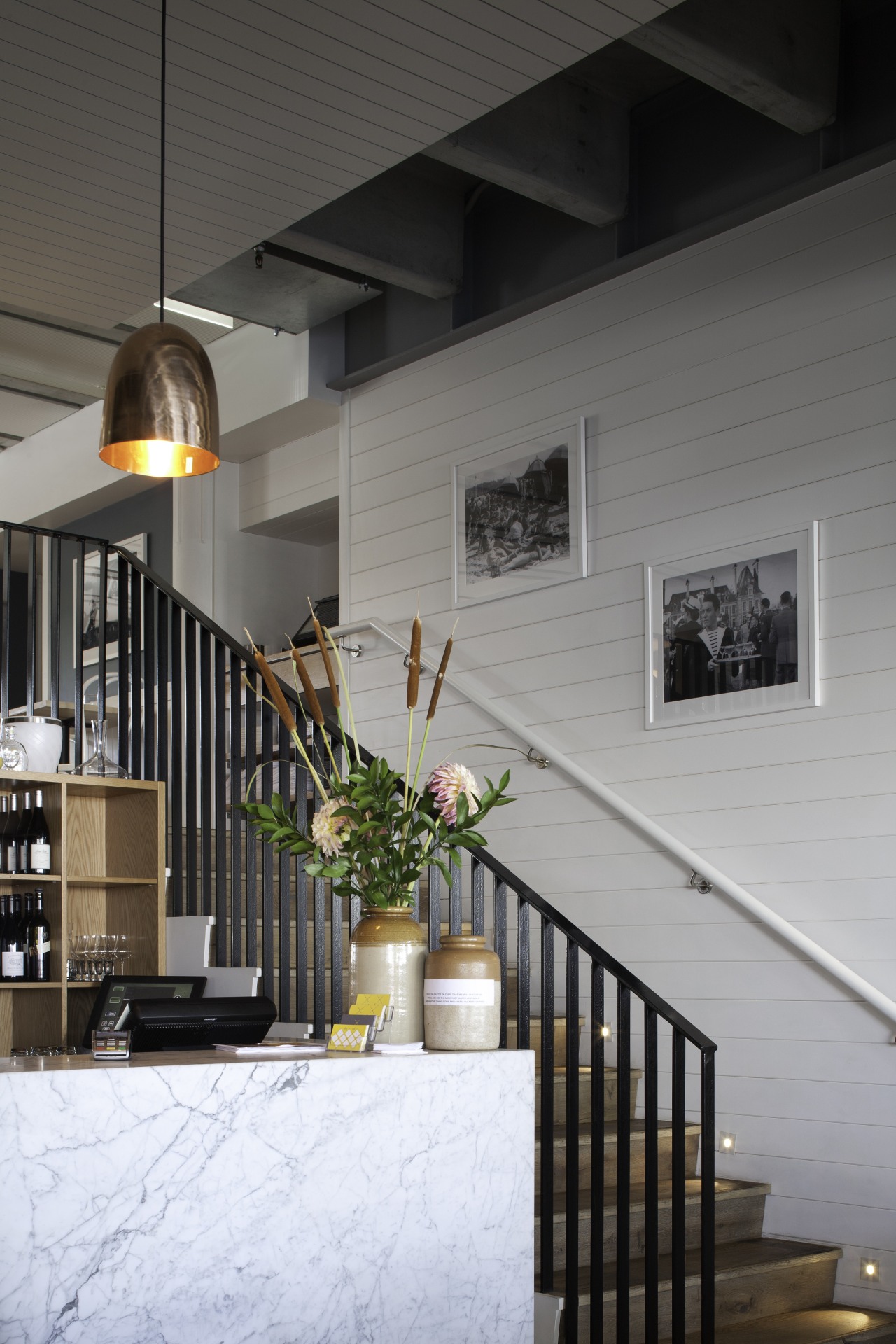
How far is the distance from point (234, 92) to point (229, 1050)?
2849 mm

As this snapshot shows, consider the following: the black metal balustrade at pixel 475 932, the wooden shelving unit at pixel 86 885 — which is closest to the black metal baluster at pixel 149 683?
the black metal balustrade at pixel 475 932

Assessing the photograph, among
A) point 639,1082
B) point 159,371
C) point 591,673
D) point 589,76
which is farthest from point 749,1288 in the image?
point 589,76

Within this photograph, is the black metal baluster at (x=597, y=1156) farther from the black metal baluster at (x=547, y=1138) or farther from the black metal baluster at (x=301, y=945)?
the black metal baluster at (x=301, y=945)

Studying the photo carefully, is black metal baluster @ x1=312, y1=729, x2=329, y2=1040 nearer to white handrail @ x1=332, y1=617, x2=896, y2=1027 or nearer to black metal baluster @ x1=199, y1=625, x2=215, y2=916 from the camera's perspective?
black metal baluster @ x1=199, y1=625, x2=215, y2=916

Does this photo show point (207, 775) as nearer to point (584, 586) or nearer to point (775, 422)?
point (584, 586)

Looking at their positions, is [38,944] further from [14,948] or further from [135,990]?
[135,990]

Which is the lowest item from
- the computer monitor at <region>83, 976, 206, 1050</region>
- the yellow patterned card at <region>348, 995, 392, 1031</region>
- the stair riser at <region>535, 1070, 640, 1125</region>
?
the stair riser at <region>535, 1070, 640, 1125</region>

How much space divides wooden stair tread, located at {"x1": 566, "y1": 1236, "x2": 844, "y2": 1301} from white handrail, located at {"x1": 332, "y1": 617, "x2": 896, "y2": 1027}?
0.73 m

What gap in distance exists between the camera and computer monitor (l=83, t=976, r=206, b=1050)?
3520mm

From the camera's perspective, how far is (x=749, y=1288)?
12.8 feet

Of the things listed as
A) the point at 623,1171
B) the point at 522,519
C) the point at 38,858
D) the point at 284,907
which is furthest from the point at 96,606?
the point at 623,1171

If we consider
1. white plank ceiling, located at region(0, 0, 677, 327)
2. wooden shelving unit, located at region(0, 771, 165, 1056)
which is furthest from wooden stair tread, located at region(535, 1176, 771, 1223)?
white plank ceiling, located at region(0, 0, 677, 327)

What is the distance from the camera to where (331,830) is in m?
2.67

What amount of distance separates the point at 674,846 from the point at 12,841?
232cm
